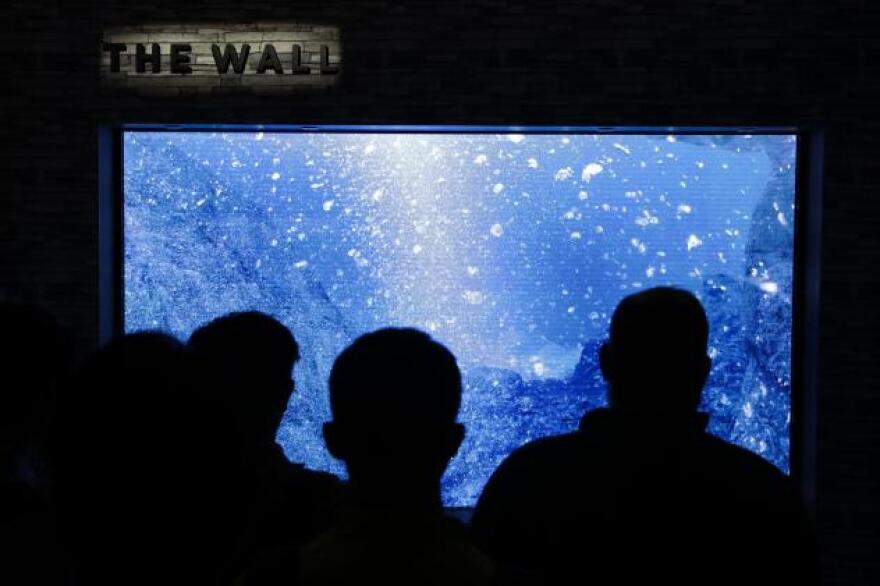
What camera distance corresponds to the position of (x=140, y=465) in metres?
0.97

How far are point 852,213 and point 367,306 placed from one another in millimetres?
2094

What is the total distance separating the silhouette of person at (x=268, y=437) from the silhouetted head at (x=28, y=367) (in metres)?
0.29

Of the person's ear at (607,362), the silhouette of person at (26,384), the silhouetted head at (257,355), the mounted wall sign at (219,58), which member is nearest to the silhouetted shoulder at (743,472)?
the person's ear at (607,362)

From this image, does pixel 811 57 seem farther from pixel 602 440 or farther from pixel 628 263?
pixel 602 440

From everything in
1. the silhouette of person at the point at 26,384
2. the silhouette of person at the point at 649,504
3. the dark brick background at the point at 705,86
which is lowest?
the silhouette of person at the point at 649,504

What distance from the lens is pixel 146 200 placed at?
166 inches

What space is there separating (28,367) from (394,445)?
0.89 metres

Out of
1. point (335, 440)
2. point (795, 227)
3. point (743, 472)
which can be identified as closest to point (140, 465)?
point (335, 440)

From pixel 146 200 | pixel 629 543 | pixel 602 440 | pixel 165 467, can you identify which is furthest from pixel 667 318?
pixel 146 200

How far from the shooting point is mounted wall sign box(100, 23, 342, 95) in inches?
158

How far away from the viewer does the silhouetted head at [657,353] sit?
183cm

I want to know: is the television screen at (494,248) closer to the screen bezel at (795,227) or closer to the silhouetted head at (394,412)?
the screen bezel at (795,227)

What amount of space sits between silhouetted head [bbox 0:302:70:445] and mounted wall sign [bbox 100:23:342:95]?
7.87ft

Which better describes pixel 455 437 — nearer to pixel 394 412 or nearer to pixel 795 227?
pixel 394 412
